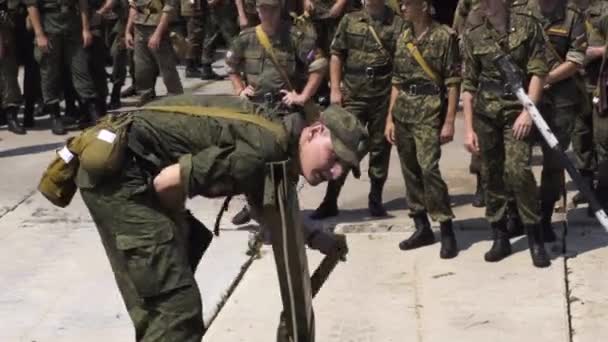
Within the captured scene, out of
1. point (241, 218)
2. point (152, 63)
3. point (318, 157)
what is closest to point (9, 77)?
point (152, 63)

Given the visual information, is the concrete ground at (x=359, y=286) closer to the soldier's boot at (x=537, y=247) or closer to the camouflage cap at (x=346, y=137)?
the soldier's boot at (x=537, y=247)

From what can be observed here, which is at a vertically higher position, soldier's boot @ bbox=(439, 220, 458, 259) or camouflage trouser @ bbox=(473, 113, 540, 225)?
camouflage trouser @ bbox=(473, 113, 540, 225)

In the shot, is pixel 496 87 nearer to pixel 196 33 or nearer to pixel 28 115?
pixel 28 115

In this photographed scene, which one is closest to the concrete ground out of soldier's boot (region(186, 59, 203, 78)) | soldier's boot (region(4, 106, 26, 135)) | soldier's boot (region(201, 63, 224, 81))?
soldier's boot (region(4, 106, 26, 135))

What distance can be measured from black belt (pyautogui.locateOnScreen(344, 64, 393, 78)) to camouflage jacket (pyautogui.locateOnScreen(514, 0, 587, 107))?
1.15 m

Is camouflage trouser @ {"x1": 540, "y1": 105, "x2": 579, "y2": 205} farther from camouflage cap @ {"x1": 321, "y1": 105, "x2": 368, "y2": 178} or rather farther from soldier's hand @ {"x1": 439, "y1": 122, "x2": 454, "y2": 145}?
camouflage cap @ {"x1": 321, "y1": 105, "x2": 368, "y2": 178}

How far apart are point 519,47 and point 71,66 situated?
19.4ft

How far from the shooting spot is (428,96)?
794cm

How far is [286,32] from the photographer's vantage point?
8594 millimetres

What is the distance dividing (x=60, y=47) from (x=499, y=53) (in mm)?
5803

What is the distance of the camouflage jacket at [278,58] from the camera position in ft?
28.0

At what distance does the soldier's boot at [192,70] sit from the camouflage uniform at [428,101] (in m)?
7.79

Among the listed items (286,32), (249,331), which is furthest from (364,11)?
(249,331)

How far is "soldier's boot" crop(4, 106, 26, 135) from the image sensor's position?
485 inches
